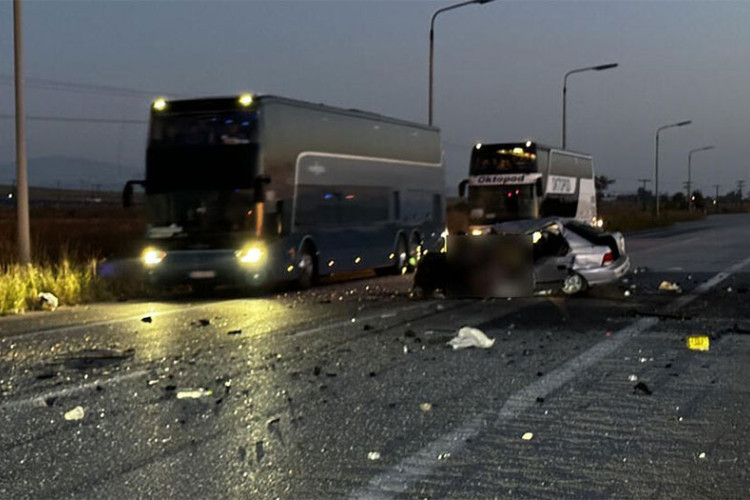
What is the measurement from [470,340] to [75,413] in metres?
4.95

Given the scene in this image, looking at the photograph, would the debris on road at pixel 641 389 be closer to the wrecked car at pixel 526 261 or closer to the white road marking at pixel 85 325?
the wrecked car at pixel 526 261

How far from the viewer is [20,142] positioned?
57.7ft

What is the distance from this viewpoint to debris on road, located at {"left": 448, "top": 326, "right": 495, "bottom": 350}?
11289mm

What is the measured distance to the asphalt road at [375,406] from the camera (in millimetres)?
5824

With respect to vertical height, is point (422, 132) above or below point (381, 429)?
above

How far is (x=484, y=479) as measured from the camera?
580 centimetres

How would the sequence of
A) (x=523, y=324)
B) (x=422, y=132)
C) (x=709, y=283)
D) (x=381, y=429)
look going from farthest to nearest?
(x=422, y=132) → (x=709, y=283) → (x=523, y=324) → (x=381, y=429)

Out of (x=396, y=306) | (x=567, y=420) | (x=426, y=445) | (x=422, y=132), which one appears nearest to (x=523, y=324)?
(x=396, y=306)

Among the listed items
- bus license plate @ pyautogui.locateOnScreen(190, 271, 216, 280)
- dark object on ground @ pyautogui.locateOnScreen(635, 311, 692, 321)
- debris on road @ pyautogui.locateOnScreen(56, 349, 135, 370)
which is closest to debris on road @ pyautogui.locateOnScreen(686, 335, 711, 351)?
dark object on ground @ pyautogui.locateOnScreen(635, 311, 692, 321)

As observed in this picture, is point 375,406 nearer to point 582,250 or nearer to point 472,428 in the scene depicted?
point 472,428

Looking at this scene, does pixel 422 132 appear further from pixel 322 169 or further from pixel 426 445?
pixel 426 445

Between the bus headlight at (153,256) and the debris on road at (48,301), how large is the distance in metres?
2.20

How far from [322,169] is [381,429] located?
46.2ft

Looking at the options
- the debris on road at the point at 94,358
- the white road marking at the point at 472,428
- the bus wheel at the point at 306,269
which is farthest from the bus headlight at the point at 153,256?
the white road marking at the point at 472,428
